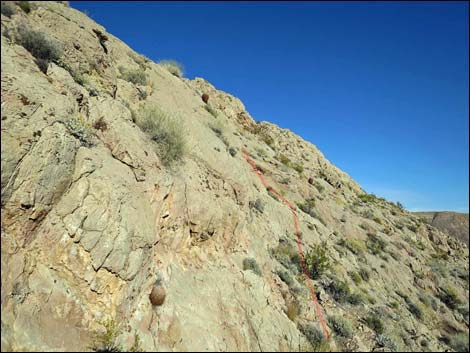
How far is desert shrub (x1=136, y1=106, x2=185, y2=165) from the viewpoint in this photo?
11773 millimetres

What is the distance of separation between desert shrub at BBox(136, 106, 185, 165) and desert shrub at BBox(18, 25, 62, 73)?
3.59m

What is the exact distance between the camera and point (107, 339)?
708cm

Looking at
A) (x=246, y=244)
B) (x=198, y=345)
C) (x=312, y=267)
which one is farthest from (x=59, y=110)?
(x=312, y=267)

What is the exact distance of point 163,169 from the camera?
36.3ft

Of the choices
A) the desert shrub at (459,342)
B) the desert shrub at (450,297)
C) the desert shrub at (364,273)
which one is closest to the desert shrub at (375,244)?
the desert shrub at (364,273)

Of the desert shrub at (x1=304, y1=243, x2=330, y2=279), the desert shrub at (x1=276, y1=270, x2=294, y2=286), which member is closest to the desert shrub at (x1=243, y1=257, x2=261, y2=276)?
the desert shrub at (x1=276, y1=270, x2=294, y2=286)

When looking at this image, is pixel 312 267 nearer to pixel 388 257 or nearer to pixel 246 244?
pixel 246 244

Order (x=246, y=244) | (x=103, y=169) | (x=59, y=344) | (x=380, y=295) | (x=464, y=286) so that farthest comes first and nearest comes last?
(x=464, y=286) < (x=380, y=295) < (x=246, y=244) < (x=103, y=169) < (x=59, y=344)

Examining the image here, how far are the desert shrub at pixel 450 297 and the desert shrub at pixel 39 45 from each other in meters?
24.7

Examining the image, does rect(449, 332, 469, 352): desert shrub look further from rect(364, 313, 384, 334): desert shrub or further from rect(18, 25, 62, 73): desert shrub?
rect(18, 25, 62, 73): desert shrub

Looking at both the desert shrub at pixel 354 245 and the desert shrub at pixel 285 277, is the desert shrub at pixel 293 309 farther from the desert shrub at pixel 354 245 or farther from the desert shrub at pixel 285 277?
the desert shrub at pixel 354 245

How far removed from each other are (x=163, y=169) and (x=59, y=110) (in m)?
3.85

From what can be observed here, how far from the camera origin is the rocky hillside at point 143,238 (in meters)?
7.07

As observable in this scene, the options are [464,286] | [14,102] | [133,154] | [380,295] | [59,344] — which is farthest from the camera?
[464,286]
